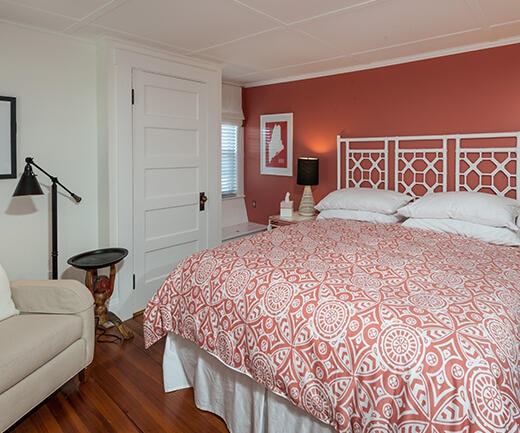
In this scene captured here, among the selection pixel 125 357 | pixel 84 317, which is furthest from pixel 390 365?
pixel 125 357

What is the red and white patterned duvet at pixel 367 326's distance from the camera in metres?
1.23

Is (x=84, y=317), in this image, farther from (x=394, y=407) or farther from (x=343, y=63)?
(x=343, y=63)

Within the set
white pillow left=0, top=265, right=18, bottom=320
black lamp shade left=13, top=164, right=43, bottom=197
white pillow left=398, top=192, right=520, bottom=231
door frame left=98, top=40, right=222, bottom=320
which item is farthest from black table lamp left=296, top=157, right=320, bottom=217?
white pillow left=0, top=265, right=18, bottom=320

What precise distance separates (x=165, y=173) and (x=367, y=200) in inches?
72.0

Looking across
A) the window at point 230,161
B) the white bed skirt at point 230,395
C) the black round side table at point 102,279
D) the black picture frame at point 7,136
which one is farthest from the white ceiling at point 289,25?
the white bed skirt at point 230,395

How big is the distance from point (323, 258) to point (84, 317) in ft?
Answer: 4.69

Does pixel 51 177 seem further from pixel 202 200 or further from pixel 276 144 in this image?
pixel 276 144

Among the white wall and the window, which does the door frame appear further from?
the window

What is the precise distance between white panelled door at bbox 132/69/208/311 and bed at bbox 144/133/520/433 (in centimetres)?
123

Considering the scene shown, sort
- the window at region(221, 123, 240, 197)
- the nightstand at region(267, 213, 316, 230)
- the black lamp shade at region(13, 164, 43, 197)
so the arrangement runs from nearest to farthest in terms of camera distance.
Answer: the black lamp shade at region(13, 164, 43, 197) → the nightstand at region(267, 213, 316, 230) → the window at region(221, 123, 240, 197)

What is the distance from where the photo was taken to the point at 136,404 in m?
2.20

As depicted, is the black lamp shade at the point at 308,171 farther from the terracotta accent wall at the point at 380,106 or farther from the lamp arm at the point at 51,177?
the lamp arm at the point at 51,177

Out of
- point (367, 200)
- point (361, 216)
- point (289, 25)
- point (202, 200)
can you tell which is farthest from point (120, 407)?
point (289, 25)

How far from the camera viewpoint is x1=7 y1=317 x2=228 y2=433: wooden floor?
2016 millimetres
